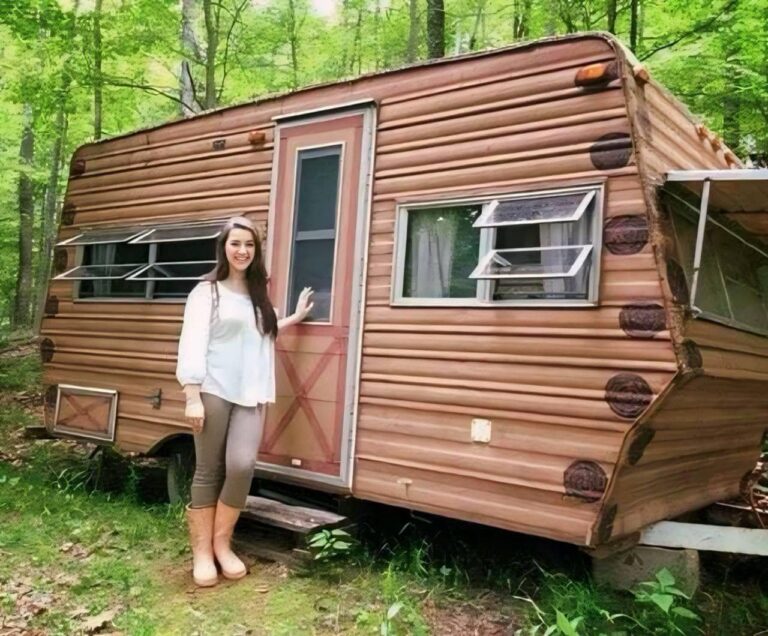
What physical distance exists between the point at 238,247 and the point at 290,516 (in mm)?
1823

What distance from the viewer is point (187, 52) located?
1027cm

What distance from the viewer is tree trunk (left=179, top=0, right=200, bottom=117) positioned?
10.2 m

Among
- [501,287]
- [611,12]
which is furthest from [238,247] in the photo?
[611,12]

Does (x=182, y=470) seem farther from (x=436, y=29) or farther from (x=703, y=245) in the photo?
(x=436, y=29)

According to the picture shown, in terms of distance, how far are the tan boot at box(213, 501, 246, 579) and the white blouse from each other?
2.28ft

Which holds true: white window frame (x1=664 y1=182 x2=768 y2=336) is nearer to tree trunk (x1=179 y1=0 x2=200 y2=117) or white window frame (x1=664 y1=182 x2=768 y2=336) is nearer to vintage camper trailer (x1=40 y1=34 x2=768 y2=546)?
vintage camper trailer (x1=40 y1=34 x2=768 y2=546)

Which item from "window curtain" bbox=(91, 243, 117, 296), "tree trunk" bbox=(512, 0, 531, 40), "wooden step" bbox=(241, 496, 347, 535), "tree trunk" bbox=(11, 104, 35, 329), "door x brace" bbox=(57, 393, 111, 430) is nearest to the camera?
"wooden step" bbox=(241, 496, 347, 535)

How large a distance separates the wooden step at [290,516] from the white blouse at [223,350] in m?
0.85

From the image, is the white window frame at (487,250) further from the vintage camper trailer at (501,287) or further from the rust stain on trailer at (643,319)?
the rust stain on trailer at (643,319)

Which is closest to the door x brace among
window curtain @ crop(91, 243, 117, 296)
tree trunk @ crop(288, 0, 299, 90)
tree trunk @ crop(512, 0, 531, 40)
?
window curtain @ crop(91, 243, 117, 296)

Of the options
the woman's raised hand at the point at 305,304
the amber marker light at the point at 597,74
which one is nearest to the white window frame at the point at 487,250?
the amber marker light at the point at 597,74

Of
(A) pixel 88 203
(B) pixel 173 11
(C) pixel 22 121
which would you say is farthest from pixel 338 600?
(C) pixel 22 121

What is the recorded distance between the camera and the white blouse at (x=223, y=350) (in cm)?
455

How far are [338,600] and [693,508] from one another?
247 cm
